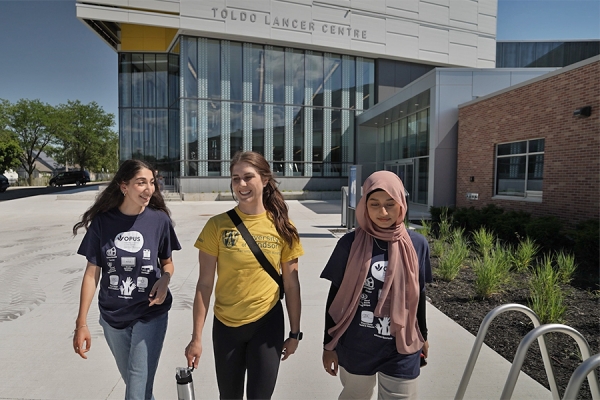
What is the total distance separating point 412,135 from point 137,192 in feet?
63.3

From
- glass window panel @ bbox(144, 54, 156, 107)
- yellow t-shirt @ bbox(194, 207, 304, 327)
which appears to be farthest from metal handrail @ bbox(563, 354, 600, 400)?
glass window panel @ bbox(144, 54, 156, 107)

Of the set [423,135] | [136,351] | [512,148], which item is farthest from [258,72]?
[136,351]

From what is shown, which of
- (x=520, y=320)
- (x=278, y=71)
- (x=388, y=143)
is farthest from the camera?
(x=278, y=71)

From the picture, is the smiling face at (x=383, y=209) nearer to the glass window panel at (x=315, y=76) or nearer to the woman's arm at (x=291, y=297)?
the woman's arm at (x=291, y=297)

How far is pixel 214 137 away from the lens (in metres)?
25.7

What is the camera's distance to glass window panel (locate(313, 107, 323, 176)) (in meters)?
28.0

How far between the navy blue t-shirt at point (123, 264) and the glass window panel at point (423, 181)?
55.7ft

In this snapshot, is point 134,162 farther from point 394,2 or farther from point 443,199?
point 394,2

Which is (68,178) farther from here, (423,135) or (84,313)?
(84,313)

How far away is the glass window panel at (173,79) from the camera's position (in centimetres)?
2812

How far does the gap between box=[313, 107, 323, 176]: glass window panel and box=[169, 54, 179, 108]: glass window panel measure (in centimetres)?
1033

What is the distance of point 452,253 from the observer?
618 cm

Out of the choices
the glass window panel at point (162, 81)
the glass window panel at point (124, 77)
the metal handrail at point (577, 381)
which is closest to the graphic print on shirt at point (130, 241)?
the metal handrail at point (577, 381)

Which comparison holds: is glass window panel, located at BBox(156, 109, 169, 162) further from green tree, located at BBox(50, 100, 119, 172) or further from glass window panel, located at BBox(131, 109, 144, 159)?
green tree, located at BBox(50, 100, 119, 172)
